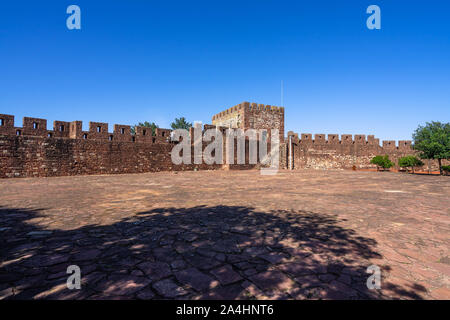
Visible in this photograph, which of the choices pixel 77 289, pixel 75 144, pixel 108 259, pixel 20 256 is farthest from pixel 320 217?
pixel 75 144

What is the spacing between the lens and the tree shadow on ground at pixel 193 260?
1837mm

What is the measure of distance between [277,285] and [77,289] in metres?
1.77

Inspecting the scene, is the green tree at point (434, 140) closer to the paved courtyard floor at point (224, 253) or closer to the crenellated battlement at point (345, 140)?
the crenellated battlement at point (345, 140)

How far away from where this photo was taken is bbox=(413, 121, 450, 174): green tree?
1630cm

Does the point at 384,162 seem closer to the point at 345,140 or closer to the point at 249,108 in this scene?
the point at 345,140

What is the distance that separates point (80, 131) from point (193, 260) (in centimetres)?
1667

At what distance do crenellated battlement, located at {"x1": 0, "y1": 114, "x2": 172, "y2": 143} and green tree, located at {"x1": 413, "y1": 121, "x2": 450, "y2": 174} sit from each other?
21.3 metres

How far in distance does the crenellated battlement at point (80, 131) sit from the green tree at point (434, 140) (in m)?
21.3

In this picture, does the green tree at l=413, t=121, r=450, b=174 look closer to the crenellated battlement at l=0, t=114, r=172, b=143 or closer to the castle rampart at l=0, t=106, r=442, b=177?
the castle rampart at l=0, t=106, r=442, b=177

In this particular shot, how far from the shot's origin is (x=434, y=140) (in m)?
16.7

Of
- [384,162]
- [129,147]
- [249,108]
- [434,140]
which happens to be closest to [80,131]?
[129,147]

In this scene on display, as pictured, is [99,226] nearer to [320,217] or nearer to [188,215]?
[188,215]
